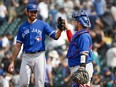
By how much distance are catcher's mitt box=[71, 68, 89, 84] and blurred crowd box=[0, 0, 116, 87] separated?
17.8 feet

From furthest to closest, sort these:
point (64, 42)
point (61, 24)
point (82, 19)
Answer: point (64, 42)
point (61, 24)
point (82, 19)

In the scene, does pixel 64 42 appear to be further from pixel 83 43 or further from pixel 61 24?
pixel 83 43

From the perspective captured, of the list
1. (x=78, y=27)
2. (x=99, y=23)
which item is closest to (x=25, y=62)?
(x=78, y=27)

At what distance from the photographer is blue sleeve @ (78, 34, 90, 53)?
11.6 m

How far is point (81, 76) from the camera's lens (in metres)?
11.3

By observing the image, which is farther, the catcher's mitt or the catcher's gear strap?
the catcher's gear strap

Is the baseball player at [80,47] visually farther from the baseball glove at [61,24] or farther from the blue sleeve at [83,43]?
the baseball glove at [61,24]

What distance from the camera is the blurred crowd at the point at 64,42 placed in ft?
59.2

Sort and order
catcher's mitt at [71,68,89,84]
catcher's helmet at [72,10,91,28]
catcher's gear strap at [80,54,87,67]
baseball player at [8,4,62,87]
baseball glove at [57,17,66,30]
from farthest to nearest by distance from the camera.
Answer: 1. baseball player at [8,4,62,87]
2. baseball glove at [57,17,66,30]
3. catcher's helmet at [72,10,91,28]
4. catcher's gear strap at [80,54,87,67]
5. catcher's mitt at [71,68,89,84]

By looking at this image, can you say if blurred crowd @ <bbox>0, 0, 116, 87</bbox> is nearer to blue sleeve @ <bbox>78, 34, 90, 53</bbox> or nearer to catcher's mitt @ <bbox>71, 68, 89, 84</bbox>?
blue sleeve @ <bbox>78, 34, 90, 53</bbox>

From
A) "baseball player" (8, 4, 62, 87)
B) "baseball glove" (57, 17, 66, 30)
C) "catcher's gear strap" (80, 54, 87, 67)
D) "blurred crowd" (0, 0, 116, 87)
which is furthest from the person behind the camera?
A: "blurred crowd" (0, 0, 116, 87)

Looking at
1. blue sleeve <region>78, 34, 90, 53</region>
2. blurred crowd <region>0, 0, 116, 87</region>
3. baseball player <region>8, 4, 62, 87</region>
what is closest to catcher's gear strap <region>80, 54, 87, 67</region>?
blue sleeve <region>78, 34, 90, 53</region>

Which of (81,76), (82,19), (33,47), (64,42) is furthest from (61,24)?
(64,42)

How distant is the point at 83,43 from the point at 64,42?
9004 mm
